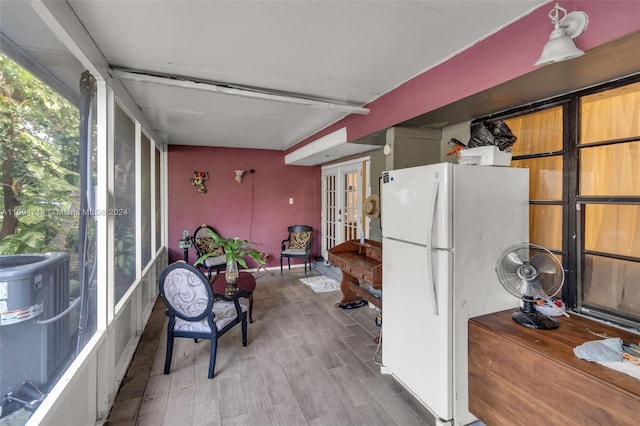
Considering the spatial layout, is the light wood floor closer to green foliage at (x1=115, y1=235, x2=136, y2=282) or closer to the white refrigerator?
the white refrigerator

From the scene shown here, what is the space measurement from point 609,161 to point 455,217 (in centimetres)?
99

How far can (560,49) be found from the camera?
1263 mm

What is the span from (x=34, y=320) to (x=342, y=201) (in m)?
4.34

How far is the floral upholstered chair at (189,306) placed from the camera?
2219 millimetres

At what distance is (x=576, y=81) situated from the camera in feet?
5.53

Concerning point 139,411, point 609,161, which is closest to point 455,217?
point 609,161

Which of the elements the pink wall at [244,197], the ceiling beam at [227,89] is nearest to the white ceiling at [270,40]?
the ceiling beam at [227,89]

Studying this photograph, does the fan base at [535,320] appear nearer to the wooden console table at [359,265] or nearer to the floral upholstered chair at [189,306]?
the wooden console table at [359,265]

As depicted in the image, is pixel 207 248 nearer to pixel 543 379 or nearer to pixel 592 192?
pixel 543 379

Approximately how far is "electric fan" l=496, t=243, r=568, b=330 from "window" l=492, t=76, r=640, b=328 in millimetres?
309

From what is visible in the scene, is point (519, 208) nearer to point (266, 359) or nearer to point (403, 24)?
point (403, 24)

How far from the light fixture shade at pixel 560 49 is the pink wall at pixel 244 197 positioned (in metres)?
4.83

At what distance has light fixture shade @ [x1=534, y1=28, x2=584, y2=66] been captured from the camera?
125cm

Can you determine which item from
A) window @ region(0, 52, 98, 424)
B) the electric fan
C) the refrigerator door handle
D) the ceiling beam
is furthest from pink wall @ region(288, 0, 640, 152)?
window @ region(0, 52, 98, 424)
